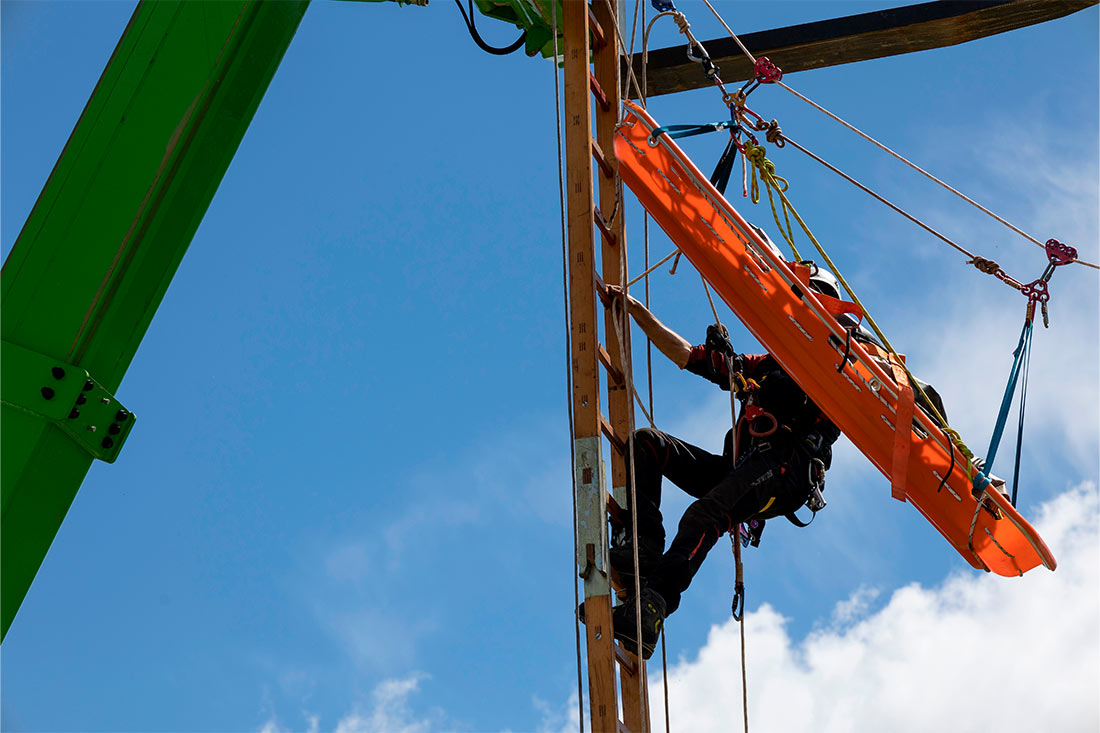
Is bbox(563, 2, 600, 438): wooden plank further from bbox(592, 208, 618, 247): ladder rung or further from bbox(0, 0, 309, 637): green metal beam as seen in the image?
bbox(0, 0, 309, 637): green metal beam

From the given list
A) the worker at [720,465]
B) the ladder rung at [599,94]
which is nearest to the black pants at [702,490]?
the worker at [720,465]

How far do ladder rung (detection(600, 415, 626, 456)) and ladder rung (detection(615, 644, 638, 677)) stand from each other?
92 centimetres

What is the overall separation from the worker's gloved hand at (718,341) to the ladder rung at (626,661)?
1443 millimetres

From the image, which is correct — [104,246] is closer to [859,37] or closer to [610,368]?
[610,368]

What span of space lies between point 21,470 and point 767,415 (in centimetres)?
322

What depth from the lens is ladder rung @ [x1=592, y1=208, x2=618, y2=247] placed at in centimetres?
641

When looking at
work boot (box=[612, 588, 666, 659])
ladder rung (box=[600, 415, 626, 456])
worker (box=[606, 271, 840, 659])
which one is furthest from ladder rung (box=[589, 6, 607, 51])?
work boot (box=[612, 588, 666, 659])

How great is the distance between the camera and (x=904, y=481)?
562 cm

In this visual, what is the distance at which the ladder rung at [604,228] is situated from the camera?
6.41 m

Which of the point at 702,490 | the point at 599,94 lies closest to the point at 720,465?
the point at 702,490

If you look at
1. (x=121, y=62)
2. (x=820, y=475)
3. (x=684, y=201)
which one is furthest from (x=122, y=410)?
(x=820, y=475)

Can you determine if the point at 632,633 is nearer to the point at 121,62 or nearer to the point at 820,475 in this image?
the point at 820,475

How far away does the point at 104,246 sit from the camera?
4680 millimetres

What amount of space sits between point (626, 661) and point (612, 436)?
3.36ft
